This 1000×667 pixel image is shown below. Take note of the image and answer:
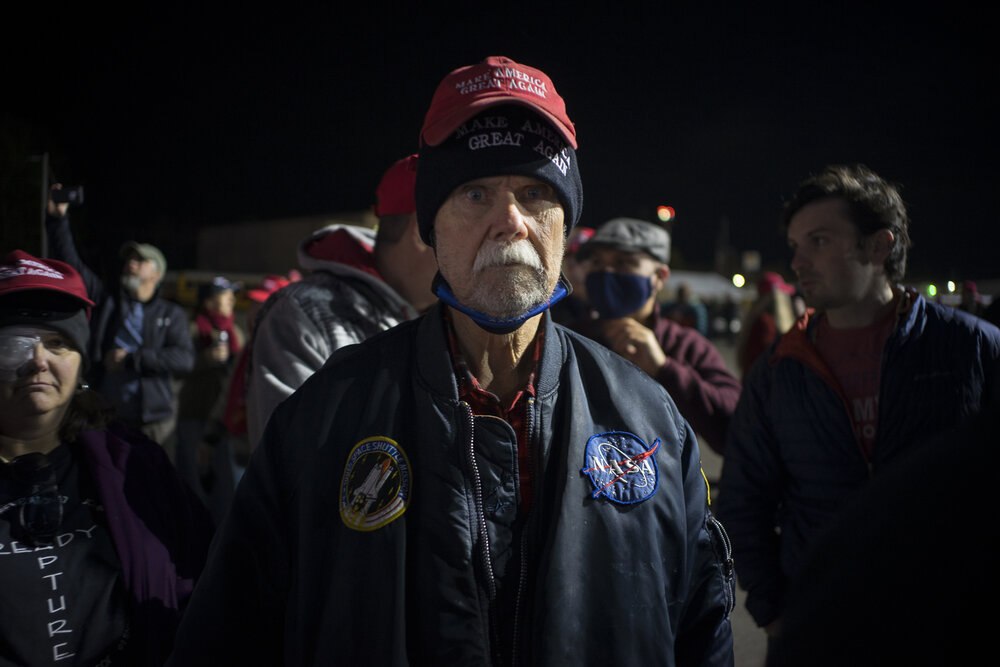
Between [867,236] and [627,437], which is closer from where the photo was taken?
[627,437]

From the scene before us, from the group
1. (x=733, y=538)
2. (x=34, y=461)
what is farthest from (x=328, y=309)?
(x=733, y=538)

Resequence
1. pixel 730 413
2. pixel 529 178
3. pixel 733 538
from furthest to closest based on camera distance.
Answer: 1. pixel 730 413
2. pixel 733 538
3. pixel 529 178

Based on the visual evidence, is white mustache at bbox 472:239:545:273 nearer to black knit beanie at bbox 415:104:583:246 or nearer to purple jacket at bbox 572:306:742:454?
black knit beanie at bbox 415:104:583:246

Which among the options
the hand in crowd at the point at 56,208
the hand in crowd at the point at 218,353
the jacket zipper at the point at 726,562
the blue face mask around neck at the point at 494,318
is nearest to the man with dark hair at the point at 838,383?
the jacket zipper at the point at 726,562

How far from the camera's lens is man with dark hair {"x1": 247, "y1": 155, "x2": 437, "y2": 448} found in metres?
2.20

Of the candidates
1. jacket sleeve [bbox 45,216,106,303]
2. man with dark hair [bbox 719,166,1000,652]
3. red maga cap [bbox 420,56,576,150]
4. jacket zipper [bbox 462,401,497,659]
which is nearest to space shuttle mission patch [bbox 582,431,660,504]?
jacket zipper [bbox 462,401,497,659]

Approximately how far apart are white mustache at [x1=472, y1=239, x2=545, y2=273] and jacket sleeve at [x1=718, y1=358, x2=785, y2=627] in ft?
5.42

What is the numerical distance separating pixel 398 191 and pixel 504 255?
118 centimetres

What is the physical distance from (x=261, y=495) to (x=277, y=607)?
0.26m

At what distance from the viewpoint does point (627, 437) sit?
1.44 m

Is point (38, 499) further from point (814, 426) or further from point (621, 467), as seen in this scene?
point (814, 426)

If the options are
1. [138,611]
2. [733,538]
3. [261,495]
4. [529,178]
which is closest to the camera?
[261,495]

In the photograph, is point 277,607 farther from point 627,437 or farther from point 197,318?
point 197,318

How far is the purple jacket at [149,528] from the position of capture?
192 cm
